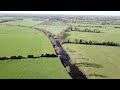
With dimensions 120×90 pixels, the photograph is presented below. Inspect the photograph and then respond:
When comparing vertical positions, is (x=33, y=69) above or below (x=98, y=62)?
above

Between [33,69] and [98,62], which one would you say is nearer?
[33,69]

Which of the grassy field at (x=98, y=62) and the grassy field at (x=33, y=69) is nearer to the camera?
the grassy field at (x=33, y=69)

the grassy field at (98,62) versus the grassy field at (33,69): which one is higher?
the grassy field at (33,69)

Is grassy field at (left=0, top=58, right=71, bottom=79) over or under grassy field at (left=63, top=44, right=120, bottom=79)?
over

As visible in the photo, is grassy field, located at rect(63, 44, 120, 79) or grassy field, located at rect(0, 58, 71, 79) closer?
grassy field, located at rect(0, 58, 71, 79)
